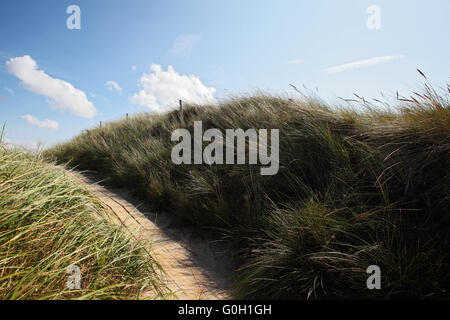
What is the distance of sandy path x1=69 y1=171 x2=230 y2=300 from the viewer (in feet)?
7.94

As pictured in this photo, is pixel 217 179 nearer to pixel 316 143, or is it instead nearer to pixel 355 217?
pixel 316 143

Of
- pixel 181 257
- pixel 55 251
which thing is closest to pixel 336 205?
pixel 181 257

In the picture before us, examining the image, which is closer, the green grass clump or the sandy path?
the green grass clump

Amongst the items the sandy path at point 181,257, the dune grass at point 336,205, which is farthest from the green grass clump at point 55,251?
the dune grass at point 336,205

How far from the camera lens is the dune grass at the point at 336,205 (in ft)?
6.27

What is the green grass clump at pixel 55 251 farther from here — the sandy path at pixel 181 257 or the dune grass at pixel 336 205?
the dune grass at pixel 336 205

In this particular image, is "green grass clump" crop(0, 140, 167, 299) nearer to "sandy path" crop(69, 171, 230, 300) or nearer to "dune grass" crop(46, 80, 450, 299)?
"sandy path" crop(69, 171, 230, 300)

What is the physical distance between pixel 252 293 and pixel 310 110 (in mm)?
3097

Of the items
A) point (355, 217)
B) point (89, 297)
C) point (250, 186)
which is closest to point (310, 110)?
point (250, 186)

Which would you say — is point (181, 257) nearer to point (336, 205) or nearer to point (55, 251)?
point (55, 251)

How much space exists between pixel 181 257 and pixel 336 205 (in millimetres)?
2071

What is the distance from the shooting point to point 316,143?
136 inches

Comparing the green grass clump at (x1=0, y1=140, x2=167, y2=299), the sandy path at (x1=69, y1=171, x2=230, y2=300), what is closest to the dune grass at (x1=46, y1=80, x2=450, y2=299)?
the sandy path at (x1=69, y1=171, x2=230, y2=300)

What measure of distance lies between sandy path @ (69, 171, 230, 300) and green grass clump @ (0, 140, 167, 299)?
336 millimetres
